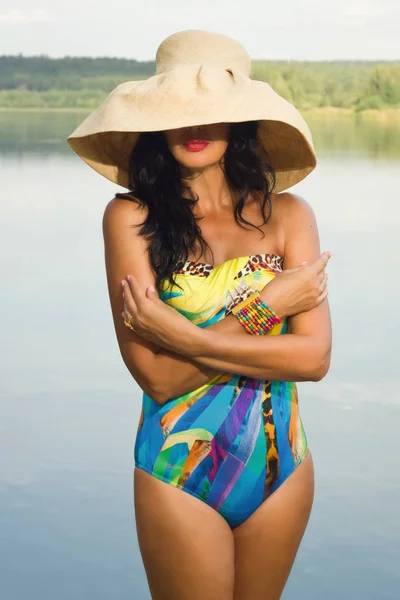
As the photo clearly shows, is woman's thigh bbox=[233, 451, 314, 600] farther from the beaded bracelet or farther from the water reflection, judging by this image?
the water reflection

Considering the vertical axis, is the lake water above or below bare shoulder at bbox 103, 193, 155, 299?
below

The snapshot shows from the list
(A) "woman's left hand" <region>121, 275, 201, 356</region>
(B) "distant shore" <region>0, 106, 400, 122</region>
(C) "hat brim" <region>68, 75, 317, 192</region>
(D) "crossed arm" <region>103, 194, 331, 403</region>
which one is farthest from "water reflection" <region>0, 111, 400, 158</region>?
(A) "woman's left hand" <region>121, 275, 201, 356</region>

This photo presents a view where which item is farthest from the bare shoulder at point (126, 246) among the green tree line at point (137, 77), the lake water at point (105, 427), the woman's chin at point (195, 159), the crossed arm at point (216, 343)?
the green tree line at point (137, 77)

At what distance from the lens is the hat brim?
2178 mm

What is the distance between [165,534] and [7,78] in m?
18.1

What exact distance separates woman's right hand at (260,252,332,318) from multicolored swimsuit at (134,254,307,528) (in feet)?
0.13

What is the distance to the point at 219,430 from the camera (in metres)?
2.22

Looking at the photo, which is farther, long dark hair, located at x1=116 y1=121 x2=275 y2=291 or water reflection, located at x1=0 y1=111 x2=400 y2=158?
water reflection, located at x1=0 y1=111 x2=400 y2=158

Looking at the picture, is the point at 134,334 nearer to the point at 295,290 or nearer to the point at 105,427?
the point at 295,290

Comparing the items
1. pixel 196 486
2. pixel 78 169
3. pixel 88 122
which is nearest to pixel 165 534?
pixel 196 486

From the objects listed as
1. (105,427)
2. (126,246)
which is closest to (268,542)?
(126,246)

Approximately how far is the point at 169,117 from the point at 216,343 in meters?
0.36

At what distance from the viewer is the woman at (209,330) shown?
2182 millimetres

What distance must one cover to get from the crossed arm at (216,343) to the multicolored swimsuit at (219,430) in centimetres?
4
